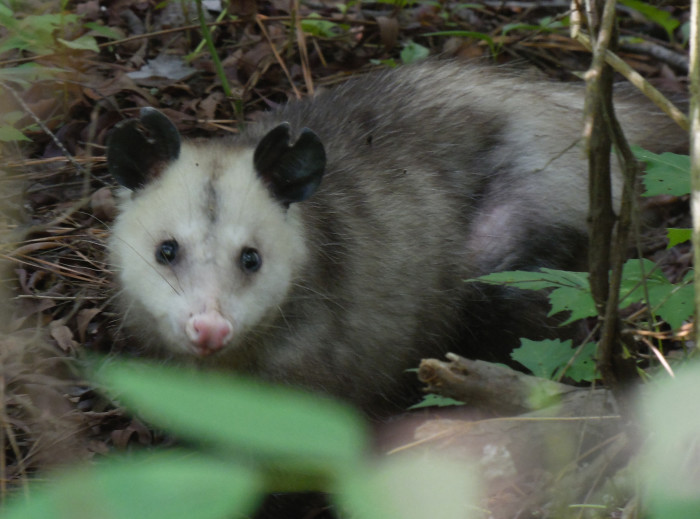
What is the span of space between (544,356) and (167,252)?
127cm

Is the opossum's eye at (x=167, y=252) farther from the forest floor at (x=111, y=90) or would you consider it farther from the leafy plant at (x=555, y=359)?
the leafy plant at (x=555, y=359)

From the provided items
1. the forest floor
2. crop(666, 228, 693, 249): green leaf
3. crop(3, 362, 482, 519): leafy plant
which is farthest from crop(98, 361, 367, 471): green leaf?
crop(666, 228, 693, 249): green leaf

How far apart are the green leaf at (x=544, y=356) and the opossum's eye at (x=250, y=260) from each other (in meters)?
0.91


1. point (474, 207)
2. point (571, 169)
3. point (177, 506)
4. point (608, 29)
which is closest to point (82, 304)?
point (474, 207)

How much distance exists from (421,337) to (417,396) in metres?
0.36

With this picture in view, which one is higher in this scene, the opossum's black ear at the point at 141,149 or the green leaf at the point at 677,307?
the opossum's black ear at the point at 141,149

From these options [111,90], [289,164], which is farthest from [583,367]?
[111,90]

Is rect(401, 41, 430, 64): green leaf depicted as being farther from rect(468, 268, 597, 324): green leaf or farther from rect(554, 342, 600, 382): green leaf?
rect(554, 342, 600, 382): green leaf

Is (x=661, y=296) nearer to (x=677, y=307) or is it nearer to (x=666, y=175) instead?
(x=677, y=307)

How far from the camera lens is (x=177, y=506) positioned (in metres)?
0.70

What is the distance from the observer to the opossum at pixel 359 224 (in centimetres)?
292

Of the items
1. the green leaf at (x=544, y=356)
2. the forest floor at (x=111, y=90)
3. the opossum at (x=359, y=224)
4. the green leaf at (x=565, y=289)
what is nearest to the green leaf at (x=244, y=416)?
the green leaf at (x=565, y=289)

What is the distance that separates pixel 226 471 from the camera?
2.43 ft

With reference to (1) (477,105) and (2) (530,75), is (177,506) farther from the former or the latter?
(2) (530,75)
